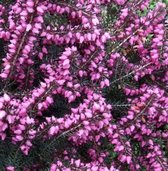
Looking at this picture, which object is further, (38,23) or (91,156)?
(91,156)

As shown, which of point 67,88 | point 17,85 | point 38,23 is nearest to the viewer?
point 38,23

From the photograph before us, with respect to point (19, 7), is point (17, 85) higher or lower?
lower

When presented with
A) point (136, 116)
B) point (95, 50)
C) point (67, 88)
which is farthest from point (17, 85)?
point (136, 116)

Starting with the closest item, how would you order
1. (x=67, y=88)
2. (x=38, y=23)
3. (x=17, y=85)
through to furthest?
(x=38, y=23)
(x=67, y=88)
(x=17, y=85)

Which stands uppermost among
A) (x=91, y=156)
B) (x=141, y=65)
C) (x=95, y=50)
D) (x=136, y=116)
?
(x=95, y=50)

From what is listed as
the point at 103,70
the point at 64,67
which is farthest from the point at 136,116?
the point at 64,67

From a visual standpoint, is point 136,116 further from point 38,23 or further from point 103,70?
point 38,23
